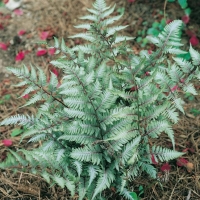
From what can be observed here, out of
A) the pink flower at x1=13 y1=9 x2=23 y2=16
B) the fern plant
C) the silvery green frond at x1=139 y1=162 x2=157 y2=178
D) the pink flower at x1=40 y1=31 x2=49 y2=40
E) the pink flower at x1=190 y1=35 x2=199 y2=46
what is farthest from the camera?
the pink flower at x1=13 y1=9 x2=23 y2=16

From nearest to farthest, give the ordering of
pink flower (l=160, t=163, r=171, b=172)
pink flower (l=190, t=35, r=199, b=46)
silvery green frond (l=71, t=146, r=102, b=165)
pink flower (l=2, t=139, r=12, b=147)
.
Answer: silvery green frond (l=71, t=146, r=102, b=165) < pink flower (l=160, t=163, r=171, b=172) < pink flower (l=2, t=139, r=12, b=147) < pink flower (l=190, t=35, r=199, b=46)

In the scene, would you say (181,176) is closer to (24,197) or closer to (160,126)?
(160,126)

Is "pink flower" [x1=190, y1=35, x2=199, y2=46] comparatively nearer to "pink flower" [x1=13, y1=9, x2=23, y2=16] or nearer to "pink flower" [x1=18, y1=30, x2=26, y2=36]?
"pink flower" [x1=18, y1=30, x2=26, y2=36]

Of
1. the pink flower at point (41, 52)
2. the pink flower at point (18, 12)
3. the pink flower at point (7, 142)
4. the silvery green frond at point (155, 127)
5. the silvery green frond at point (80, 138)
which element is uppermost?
the silvery green frond at point (155, 127)

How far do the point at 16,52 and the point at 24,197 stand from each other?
5.38 feet

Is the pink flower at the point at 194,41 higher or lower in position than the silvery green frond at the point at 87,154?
lower

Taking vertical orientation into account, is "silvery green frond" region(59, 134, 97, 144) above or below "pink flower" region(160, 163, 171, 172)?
above

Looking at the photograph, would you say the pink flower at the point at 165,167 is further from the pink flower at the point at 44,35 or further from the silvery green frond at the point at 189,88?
the pink flower at the point at 44,35

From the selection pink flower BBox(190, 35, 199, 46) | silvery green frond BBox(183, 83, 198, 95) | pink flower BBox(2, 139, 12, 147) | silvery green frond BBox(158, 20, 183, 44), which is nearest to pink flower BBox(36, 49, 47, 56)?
pink flower BBox(2, 139, 12, 147)

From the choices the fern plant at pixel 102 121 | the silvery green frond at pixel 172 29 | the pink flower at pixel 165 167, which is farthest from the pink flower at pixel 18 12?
the pink flower at pixel 165 167

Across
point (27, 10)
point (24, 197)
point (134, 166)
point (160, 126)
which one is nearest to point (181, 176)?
point (134, 166)

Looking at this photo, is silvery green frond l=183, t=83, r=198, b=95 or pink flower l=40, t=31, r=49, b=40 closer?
silvery green frond l=183, t=83, r=198, b=95

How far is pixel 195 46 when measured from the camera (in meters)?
2.95

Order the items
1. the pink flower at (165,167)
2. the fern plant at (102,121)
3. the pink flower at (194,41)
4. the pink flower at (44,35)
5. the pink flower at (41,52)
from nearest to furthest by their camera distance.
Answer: the fern plant at (102,121), the pink flower at (165,167), the pink flower at (194,41), the pink flower at (41,52), the pink flower at (44,35)
